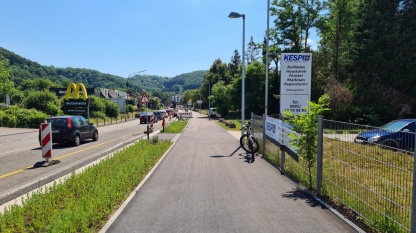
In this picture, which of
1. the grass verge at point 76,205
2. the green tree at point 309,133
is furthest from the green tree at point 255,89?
the green tree at point 309,133

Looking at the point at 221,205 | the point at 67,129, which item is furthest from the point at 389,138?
the point at 67,129

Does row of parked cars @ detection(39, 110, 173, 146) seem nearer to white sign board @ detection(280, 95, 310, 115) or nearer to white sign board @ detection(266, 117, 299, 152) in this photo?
white sign board @ detection(266, 117, 299, 152)

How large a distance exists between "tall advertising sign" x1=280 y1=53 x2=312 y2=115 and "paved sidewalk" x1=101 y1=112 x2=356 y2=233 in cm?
590

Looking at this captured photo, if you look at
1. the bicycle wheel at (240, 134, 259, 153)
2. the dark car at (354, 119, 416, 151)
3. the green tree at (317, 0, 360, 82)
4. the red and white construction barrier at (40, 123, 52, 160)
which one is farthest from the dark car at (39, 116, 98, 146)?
the green tree at (317, 0, 360, 82)

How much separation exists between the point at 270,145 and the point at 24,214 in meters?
8.73

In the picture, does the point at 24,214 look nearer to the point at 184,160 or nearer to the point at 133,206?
the point at 133,206

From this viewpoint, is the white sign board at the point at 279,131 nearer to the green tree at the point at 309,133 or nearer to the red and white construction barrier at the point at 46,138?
the green tree at the point at 309,133

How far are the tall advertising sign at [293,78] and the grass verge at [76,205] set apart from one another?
340 inches

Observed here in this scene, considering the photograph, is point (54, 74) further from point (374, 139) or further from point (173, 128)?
point (374, 139)

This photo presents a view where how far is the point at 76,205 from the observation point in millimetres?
5672

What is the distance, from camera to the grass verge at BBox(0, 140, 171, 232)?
483 centimetres

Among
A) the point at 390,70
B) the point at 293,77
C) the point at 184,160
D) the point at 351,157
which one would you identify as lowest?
the point at 184,160

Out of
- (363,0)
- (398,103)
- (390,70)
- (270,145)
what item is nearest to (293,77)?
(270,145)

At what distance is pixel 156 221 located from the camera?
17.6 feet
